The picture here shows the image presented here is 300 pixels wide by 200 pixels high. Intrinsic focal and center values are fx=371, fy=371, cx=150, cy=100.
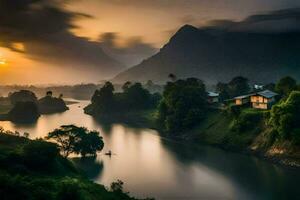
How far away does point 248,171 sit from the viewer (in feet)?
234

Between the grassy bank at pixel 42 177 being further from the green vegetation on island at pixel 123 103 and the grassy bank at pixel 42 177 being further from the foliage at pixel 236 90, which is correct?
the green vegetation on island at pixel 123 103

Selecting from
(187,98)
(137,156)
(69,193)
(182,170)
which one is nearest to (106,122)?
(187,98)

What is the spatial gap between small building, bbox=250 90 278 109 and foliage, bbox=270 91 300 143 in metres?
18.0

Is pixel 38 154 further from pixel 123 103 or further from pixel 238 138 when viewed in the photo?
pixel 123 103

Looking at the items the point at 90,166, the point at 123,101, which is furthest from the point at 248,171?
the point at 123,101

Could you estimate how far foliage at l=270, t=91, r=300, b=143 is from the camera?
7794 cm

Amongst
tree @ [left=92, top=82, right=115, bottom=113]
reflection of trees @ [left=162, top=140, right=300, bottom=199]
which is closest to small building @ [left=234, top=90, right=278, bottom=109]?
reflection of trees @ [left=162, top=140, right=300, bottom=199]

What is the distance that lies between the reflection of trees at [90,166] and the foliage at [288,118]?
38.8 meters

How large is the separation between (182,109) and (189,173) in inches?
1810

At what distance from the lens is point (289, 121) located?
78062 millimetres

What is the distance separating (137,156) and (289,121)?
34.2 meters

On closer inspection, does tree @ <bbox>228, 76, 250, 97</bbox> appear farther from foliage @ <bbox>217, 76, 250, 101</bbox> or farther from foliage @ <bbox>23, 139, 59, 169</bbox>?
foliage @ <bbox>23, 139, 59, 169</bbox>

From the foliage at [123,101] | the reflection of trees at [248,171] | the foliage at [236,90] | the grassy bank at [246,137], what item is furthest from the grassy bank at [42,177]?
the foliage at [123,101]

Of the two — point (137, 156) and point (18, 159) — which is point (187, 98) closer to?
point (137, 156)
